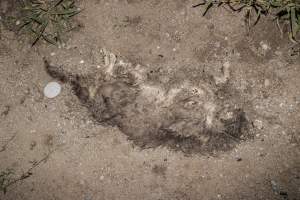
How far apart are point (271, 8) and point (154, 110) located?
1202 millimetres

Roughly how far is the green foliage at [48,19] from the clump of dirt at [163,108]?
43 cm

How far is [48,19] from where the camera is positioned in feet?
9.79

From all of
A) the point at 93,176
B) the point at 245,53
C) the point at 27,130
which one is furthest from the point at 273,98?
the point at 27,130

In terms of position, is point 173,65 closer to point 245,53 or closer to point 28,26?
point 245,53

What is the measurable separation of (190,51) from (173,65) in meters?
0.17

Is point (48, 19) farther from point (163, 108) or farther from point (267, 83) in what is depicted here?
point (267, 83)

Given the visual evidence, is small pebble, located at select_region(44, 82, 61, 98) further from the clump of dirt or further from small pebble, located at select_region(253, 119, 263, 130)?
small pebble, located at select_region(253, 119, 263, 130)

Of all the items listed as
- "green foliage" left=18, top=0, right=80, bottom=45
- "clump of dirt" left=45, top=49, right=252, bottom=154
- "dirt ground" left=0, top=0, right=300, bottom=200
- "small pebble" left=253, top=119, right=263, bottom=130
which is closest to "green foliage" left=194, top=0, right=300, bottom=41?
"dirt ground" left=0, top=0, right=300, bottom=200

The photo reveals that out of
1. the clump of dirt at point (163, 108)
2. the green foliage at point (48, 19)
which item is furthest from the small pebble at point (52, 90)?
the green foliage at point (48, 19)

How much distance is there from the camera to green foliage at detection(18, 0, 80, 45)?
2967mm

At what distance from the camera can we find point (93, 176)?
8.89ft

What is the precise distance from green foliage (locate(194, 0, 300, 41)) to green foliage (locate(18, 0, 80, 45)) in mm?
1092

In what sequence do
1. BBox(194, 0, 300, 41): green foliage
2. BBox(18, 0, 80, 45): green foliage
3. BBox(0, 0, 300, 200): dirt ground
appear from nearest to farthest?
1. BBox(0, 0, 300, 200): dirt ground
2. BBox(194, 0, 300, 41): green foliage
3. BBox(18, 0, 80, 45): green foliage

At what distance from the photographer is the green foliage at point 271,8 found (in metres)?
2.79
